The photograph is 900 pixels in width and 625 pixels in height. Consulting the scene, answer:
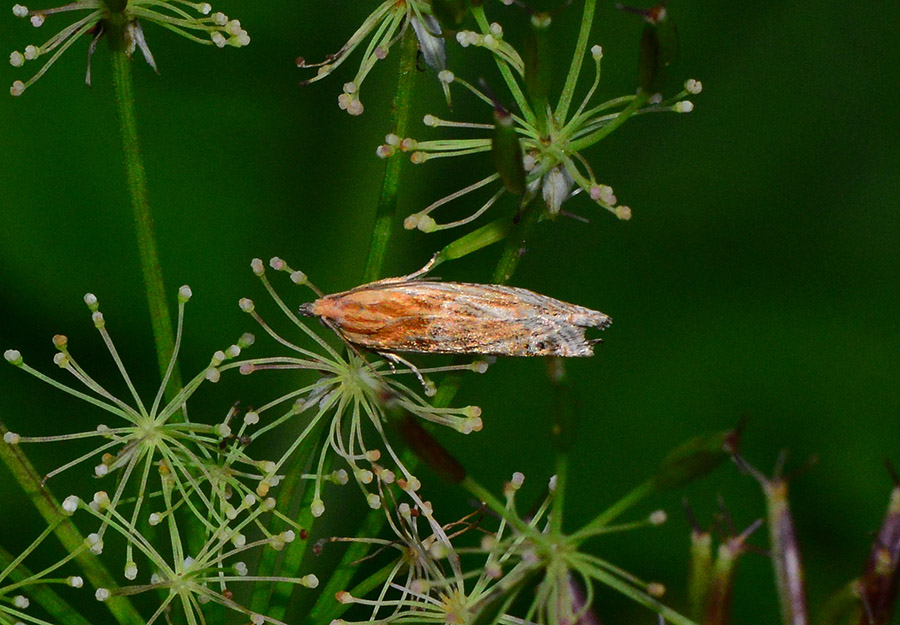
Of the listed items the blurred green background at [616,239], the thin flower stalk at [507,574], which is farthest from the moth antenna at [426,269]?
the blurred green background at [616,239]

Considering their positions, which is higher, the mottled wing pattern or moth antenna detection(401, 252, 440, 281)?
moth antenna detection(401, 252, 440, 281)

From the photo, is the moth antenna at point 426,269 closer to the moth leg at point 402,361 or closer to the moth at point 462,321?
the moth at point 462,321

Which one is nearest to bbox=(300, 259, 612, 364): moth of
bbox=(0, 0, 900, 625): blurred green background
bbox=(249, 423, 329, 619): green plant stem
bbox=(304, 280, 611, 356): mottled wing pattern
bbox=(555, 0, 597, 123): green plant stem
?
bbox=(304, 280, 611, 356): mottled wing pattern

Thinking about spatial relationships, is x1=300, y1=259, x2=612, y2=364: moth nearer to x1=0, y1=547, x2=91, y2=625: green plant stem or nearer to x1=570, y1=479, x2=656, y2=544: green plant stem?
x1=570, y1=479, x2=656, y2=544: green plant stem

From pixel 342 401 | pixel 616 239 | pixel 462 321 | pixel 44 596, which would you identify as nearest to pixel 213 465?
pixel 342 401

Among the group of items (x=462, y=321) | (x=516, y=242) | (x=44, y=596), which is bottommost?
(x=44, y=596)

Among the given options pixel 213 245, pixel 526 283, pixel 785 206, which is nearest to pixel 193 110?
pixel 213 245

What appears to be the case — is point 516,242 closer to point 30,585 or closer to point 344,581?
point 344,581

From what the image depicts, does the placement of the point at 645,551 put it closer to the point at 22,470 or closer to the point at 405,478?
the point at 405,478
